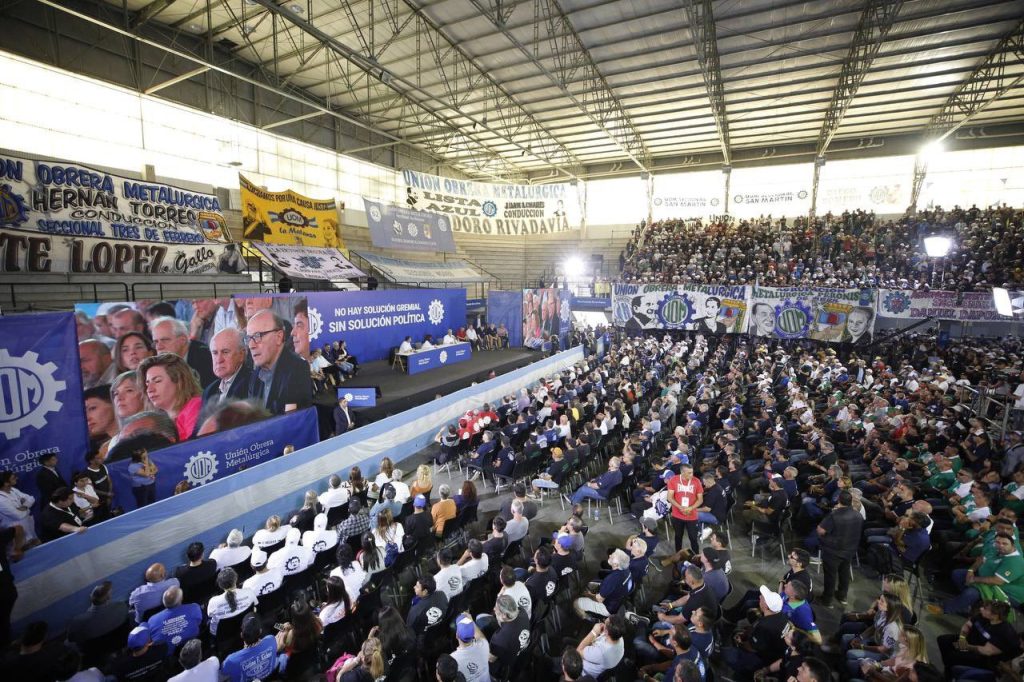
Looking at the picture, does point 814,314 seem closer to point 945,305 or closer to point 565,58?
point 945,305

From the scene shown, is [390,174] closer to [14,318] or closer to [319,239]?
[319,239]

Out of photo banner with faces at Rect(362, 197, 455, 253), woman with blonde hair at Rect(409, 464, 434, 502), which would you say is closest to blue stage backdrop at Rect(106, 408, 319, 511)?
woman with blonde hair at Rect(409, 464, 434, 502)

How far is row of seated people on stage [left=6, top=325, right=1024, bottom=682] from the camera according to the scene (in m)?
3.14

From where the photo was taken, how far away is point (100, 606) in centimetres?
361

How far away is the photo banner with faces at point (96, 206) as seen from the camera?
7.75 m

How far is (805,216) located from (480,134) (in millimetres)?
18172

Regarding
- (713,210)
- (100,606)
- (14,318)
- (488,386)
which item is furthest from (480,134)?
(100,606)

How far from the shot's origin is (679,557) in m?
4.57

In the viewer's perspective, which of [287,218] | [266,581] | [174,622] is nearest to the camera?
[174,622]

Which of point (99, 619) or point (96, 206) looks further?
point (96, 206)

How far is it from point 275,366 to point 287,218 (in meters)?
9.03

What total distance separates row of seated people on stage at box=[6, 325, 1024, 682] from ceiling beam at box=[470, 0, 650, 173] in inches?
421

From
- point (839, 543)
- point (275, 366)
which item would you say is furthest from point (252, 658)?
point (275, 366)

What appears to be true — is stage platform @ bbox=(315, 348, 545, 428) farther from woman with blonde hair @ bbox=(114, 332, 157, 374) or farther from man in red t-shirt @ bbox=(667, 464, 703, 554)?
man in red t-shirt @ bbox=(667, 464, 703, 554)
